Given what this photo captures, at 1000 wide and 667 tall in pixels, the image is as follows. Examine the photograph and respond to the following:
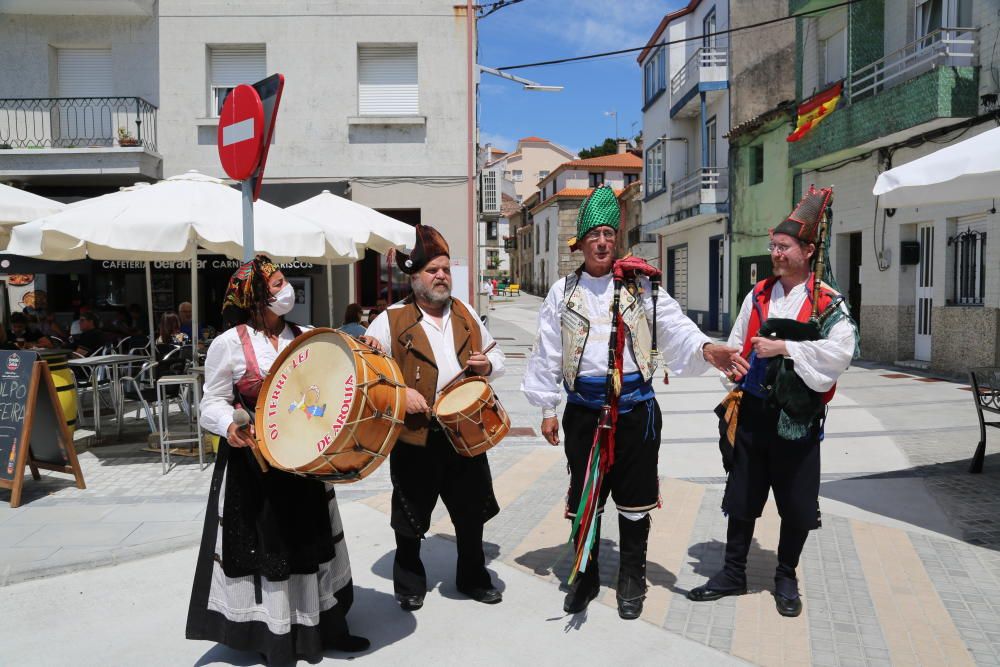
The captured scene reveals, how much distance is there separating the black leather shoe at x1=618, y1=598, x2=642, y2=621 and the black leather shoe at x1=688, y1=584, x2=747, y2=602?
335 millimetres

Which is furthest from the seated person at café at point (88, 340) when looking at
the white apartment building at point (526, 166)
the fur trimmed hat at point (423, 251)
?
the white apartment building at point (526, 166)

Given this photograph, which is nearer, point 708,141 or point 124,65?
point 124,65

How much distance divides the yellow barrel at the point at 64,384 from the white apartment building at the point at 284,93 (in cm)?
798

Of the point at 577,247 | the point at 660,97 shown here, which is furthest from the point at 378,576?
the point at 660,97

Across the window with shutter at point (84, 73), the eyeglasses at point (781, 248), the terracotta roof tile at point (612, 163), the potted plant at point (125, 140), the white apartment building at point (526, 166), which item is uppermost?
the white apartment building at point (526, 166)

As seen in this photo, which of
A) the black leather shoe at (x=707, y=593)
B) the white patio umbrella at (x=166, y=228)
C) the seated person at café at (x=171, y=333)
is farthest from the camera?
the seated person at café at (x=171, y=333)

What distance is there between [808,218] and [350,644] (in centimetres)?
296

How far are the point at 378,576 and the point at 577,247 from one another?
7.24 ft

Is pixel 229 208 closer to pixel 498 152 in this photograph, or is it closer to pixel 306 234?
pixel 306 234

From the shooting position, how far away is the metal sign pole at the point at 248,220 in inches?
150

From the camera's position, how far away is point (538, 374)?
381 centimetres

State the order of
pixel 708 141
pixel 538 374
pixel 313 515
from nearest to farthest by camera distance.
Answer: pixel 313 515, pixel 538 374, pixel 708 141

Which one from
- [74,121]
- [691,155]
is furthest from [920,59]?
[74,121]

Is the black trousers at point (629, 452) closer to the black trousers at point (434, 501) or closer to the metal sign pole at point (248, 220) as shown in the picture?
the black trousers at point (434, 501)
